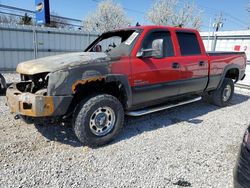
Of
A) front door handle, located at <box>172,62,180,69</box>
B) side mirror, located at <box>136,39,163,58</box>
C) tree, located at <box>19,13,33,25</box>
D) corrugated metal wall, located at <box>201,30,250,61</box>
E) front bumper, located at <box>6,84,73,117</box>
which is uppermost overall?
tree, located at <box>19,13,33,25</box>

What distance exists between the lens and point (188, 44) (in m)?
4.97

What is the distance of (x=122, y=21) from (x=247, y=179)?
1156 inches

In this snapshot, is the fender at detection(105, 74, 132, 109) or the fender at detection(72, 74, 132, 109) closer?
the fender at detection(72, 74, 132, 109)

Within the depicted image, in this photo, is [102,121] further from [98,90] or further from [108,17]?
[108,17]

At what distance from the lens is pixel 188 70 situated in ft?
15.7

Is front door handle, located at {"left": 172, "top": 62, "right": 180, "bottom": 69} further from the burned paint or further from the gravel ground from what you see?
the burned paint

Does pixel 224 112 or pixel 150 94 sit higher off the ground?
pixel 150 94

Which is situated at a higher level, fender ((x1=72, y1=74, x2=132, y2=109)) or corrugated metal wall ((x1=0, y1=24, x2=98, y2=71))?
corrugated metal wall ((x1=0, y1=24, x2=98, y2=71))

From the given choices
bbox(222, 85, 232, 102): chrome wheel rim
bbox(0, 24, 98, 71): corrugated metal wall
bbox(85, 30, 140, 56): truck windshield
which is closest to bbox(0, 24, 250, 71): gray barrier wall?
bbox(0, 24, 98, 71): corrugated metal wall

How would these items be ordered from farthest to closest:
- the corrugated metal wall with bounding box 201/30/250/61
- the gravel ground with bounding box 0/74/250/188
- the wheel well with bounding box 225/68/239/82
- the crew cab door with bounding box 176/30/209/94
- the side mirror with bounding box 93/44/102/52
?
the corrugated metal wall with bounding box 201/30/250/61
the wheel well with bounding box 225/68/239/82
the side mirror with bounding box 93/44/102/52
the crew cab door with bounding box 176/30/209/94
the gravel ground with bounding box 0/74/250/188

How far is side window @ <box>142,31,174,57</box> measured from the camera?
13.3 feet

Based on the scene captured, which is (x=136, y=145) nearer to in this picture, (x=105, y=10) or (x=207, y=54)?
(x=207, y=54)

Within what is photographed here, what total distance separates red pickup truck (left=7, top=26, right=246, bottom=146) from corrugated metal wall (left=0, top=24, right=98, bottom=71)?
7.34 meters

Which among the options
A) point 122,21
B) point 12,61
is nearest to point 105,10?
point 122,21
